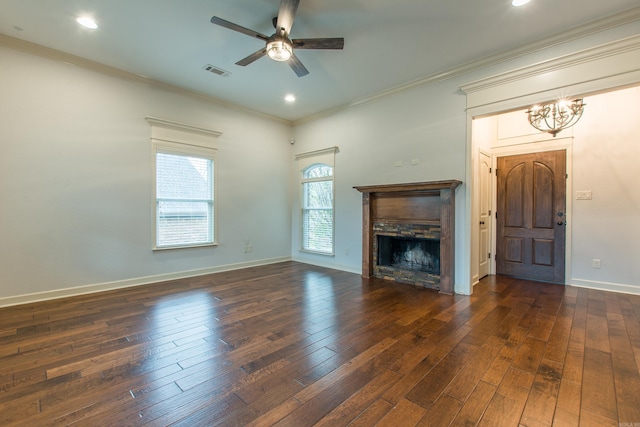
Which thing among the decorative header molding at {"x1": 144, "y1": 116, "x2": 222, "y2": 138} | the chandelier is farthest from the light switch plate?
the decorative header molding at {"x1": 144, "y1": 116, "x2": 222, "y2": 138}

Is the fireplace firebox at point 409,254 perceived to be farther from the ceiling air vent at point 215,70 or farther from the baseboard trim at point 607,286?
the ceiling air vent at point 215,70

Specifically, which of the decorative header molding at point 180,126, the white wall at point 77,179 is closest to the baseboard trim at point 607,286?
the white wall at point 77,179

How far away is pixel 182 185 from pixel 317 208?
261 centimetres

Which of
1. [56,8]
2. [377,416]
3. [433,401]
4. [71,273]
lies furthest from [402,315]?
[56,8]

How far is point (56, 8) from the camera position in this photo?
2.85m

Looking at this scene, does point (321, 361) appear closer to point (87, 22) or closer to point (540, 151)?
point (87, 22)

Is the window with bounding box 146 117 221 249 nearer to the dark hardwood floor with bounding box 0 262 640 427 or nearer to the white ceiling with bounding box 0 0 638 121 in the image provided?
the white ceiling with bounding box 0 0 638 121

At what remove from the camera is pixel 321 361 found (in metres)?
2.15

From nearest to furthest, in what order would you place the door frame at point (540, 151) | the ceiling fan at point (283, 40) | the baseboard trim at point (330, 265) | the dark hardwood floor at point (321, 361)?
the dark hardwood floor at point (321, 361)
the ceiling fan at point (283, 40)
the door frame at point (540, 151)
the baseboard trim at point (330, 265)

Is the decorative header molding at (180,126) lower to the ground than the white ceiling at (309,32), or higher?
lower

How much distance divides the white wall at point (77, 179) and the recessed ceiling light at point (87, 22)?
3.14 ft

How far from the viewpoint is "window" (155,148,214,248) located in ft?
15.0

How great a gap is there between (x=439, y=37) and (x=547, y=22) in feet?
3.50

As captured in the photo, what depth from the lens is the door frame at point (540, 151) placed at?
14.2ft
